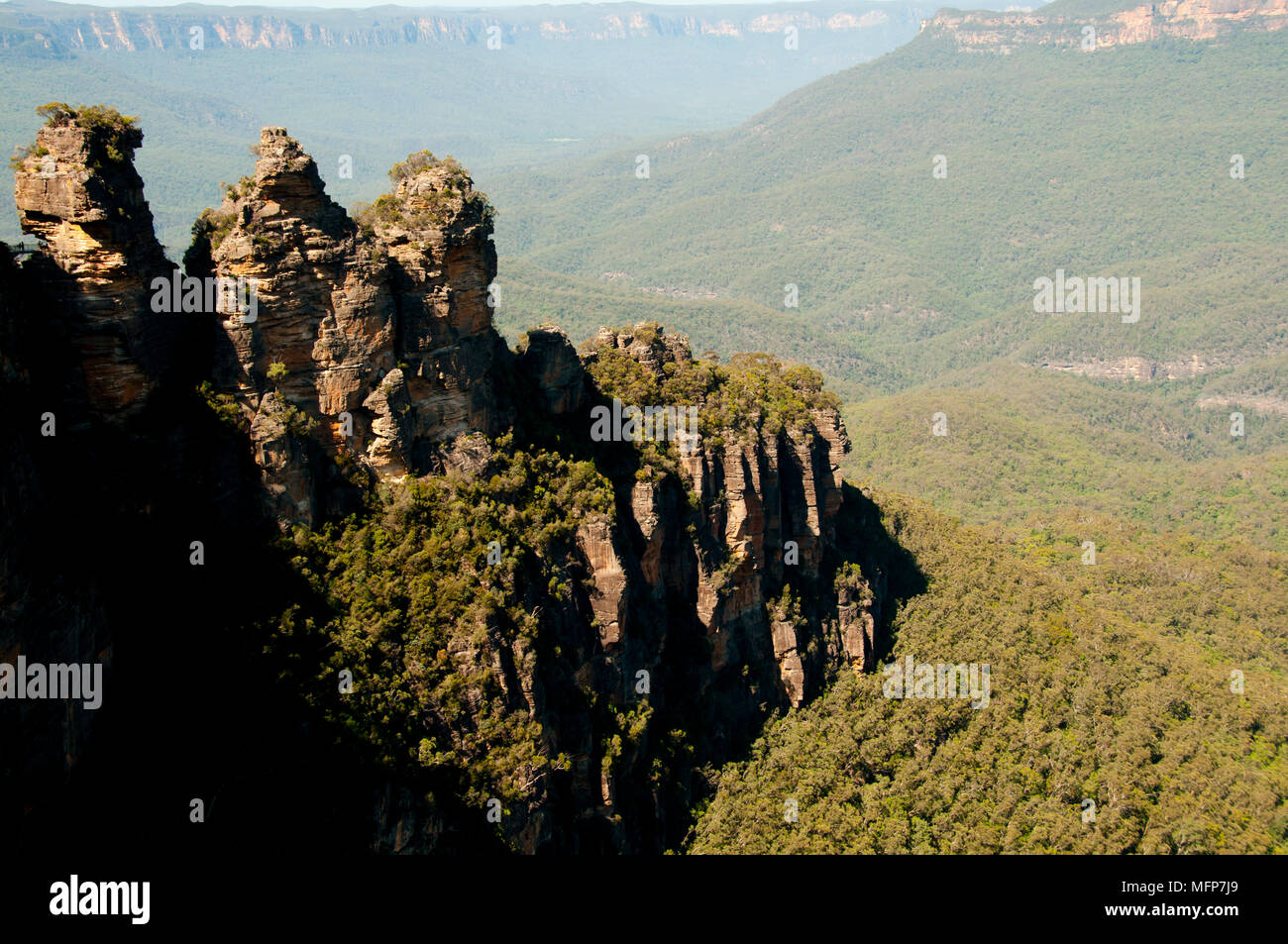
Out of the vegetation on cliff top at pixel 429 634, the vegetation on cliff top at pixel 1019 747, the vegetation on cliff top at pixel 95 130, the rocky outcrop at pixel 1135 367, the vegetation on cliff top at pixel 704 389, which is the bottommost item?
the vegetation on cliff top at pixel 1019 747

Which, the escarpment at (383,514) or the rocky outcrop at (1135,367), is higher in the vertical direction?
the rocky outcrop at (1135,367)

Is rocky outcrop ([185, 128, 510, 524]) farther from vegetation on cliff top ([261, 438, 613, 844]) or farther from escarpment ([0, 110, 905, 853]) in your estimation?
vegetation on cliff top ([261, 438, 613, 844])

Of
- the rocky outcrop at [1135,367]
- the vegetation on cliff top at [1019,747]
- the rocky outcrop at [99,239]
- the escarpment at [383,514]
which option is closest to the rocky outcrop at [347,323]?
the escarpment at [383,514]

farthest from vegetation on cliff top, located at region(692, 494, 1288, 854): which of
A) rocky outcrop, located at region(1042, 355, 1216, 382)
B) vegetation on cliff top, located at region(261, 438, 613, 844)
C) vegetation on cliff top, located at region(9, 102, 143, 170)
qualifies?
rocky outcrop, located at region(1042, 355, 1216, 382)

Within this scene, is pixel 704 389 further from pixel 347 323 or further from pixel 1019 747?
pixel 1019 747

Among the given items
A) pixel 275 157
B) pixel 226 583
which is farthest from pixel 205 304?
pixel 226 583

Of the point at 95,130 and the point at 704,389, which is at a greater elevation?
the point at 95,130

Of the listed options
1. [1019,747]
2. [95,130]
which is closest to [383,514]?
[95,130]

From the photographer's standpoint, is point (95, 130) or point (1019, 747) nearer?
point (95, 130)

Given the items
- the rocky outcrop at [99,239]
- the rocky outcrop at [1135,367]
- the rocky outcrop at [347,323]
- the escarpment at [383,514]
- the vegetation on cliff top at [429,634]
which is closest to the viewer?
the rocky outcrop at [99,239]

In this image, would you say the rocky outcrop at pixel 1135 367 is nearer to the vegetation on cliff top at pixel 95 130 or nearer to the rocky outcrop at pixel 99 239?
the rocky outcrop at pixel 99 239
